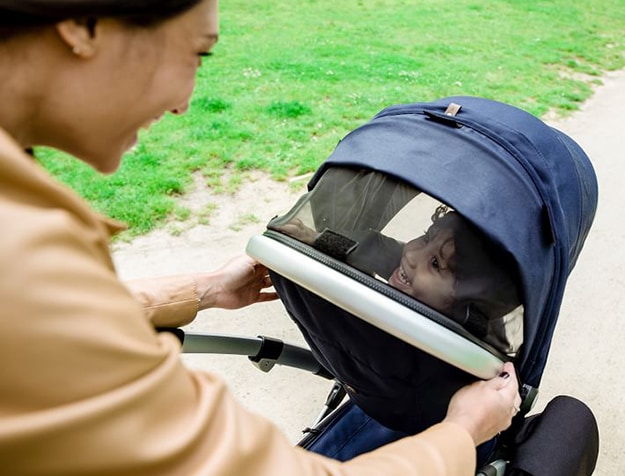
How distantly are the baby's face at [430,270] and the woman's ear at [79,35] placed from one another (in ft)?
2.71

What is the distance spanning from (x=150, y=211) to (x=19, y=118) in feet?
9.20

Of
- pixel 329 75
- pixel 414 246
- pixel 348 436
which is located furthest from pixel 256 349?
pixel 329 75

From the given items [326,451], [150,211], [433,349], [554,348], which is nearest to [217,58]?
[150,211]

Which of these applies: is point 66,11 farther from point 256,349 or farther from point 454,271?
point 256,349

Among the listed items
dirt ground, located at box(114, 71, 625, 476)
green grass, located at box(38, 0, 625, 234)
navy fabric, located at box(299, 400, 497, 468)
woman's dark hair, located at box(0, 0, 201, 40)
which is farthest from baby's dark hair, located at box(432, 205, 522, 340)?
green grass, located at box(38, 0, 625, 234)

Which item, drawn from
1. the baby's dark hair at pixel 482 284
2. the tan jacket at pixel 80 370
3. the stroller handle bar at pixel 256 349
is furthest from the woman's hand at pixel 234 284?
the tan jacket at pixel 80 370

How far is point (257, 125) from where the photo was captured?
4809 millimetres

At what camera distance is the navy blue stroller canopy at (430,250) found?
1.32m

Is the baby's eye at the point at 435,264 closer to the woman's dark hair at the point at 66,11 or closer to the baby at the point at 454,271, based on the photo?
the baby at the point at 454,271

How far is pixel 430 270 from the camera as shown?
1495 mm

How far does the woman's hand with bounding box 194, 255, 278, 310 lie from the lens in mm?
1754

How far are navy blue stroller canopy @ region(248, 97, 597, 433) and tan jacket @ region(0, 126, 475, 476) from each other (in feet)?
2.04

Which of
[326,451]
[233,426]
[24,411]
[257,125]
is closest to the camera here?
[24,411]

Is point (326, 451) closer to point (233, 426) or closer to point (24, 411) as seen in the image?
point (233, 426)
